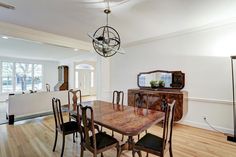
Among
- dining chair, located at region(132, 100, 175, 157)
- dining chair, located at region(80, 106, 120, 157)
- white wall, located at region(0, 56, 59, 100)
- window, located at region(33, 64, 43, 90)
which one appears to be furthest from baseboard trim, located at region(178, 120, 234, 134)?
window, located at region(33, 64, 43, 90)

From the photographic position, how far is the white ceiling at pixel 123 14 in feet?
8.21

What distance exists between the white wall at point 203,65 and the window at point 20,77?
328 inches

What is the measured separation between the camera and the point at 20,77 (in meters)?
9.21

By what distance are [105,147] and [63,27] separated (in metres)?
3.06

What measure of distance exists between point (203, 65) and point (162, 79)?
1162 millimetres

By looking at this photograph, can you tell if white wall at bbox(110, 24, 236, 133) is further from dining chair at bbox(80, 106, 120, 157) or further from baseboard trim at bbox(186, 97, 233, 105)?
dining chair at bbox(80, 106, 120, 157)

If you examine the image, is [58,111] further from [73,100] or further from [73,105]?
[73,100]

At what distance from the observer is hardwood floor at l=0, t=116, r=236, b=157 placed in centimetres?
252

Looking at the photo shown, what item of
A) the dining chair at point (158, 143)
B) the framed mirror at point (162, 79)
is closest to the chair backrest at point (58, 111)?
the dining chair at point (158, 143)

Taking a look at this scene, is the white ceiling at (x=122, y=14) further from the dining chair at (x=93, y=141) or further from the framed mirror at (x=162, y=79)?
the dining chair at (x=93, y=141)

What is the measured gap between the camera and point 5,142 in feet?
9.66

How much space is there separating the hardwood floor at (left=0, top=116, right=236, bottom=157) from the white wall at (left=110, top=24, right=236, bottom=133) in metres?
0.45

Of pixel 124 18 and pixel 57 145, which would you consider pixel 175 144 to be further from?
pixel 124 18

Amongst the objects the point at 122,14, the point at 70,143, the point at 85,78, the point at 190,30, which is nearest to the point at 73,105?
the point at 70,143
